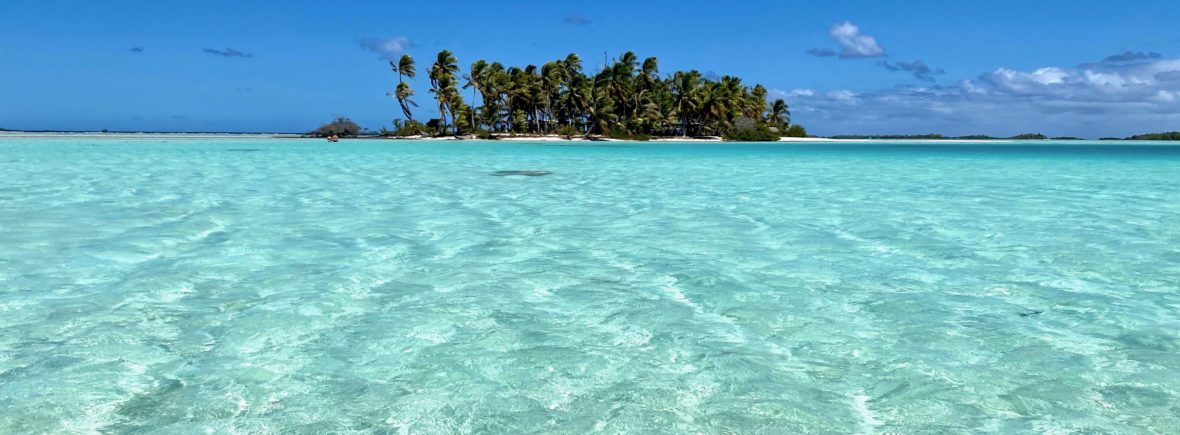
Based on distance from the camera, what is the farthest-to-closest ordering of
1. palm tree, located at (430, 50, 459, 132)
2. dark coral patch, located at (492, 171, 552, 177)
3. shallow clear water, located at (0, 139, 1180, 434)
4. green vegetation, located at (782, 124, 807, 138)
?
1. green vegetation, located at (782, 124, 807, 138)
2. palm tree, located at (430, 50, 459, 132)
3. dark coral patch, located at (492, 171, 552, 177)
4. shallow clear water, located at (0, 139, 1180, 434)

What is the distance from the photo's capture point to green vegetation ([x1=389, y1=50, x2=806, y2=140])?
6650cm

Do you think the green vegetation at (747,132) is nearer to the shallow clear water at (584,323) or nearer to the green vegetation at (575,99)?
the green vegetation at (575,99)

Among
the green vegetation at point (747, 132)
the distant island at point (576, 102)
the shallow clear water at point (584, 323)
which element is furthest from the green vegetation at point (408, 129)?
the shallow clear water at point (584, 323)

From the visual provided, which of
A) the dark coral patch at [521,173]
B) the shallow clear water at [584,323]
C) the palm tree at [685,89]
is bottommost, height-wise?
the dark coral patch at [521,173]

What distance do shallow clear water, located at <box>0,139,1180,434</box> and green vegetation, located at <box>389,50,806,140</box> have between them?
57.1 meters

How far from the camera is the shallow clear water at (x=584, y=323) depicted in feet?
11.1

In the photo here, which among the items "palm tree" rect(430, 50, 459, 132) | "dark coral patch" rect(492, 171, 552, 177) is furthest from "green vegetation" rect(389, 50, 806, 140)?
"dark coral patch" rect(492, 171, 552, 177)

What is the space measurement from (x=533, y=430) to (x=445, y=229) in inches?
245

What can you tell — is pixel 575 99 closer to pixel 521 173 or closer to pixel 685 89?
pixel 685 89

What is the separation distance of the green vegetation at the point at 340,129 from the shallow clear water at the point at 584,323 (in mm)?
64794

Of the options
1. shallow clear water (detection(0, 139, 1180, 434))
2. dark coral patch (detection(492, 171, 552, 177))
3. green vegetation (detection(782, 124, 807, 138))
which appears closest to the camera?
shallow clear water (detection(0, 139, 1180, 434))

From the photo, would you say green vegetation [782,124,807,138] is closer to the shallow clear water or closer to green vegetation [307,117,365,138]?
green vegetation [307,117,365,138]

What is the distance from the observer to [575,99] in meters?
68.1

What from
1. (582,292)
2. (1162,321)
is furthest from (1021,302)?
(582,292)
